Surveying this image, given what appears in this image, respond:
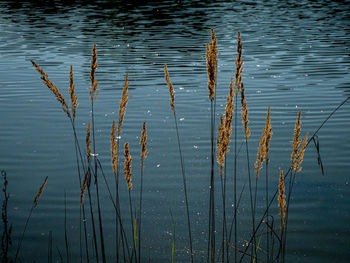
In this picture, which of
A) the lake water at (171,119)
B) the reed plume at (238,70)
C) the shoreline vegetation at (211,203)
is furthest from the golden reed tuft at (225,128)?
the lake water at (171,119)

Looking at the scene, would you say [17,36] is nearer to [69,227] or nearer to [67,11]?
[67,11]

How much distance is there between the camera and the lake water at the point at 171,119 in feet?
17.7

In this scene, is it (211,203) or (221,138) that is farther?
(211,203)

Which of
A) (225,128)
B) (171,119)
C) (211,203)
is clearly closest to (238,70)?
(225,128)

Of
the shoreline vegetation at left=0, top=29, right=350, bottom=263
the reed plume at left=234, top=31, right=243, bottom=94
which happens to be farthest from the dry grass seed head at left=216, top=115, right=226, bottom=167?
the reed plume at left=234, top=31, right=243, bottom=94

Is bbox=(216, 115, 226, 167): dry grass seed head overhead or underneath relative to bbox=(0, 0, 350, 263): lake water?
overhead

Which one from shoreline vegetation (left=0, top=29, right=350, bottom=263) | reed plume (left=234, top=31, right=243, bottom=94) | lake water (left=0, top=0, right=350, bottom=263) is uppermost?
reed plume (left=234, top=31, right=243, bottom=94)

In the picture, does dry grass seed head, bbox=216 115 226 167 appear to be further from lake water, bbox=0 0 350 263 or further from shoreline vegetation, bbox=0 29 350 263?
lake water, bbox=0 0 350 263

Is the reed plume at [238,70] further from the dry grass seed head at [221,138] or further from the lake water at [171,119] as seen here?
the lake water at [171,119]

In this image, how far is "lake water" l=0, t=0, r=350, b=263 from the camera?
5.40m

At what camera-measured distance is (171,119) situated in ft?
32.7

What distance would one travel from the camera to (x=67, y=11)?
111 ft

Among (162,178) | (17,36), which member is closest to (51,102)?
(162,178)

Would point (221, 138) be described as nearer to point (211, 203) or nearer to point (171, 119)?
point (211, 203)
